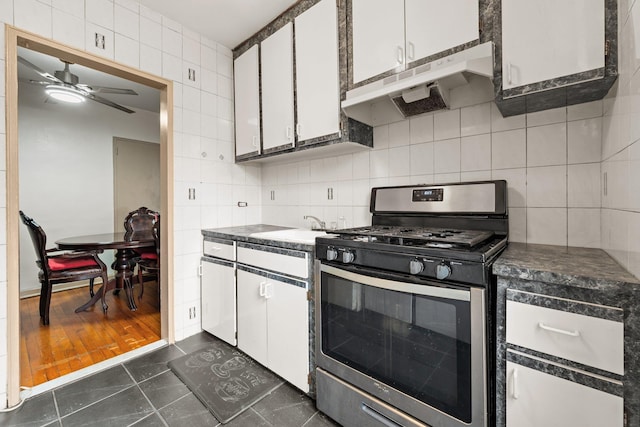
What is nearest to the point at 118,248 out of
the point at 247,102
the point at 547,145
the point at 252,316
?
the point at 252,316

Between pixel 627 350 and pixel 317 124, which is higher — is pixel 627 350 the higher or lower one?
the lower one

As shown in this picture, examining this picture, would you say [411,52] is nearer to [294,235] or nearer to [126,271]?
[294,235]

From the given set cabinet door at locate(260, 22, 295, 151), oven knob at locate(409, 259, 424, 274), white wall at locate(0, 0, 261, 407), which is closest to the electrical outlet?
white wall at locate(0, 0, 261, 407)

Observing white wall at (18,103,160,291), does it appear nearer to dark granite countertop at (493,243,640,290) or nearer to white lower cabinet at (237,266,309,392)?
white lower cabinet at (237,266,309,392)

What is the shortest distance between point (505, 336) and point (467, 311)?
135 mm

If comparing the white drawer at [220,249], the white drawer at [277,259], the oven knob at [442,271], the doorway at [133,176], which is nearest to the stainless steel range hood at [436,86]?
the oven knob at [442,271]

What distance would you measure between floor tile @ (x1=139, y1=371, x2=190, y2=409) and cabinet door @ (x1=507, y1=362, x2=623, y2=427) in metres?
1.67

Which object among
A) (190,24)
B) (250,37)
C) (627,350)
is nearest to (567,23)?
(627,350)

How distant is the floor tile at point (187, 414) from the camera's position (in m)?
1.41

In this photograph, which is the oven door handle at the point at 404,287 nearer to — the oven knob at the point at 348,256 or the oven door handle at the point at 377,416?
the oven knob at the point at 348,256

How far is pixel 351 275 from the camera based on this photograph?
1276 mm

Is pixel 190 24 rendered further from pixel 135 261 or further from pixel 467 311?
pixel 467 311

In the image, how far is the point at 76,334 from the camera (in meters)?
2.41

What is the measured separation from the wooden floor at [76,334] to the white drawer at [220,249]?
0.86 meters
